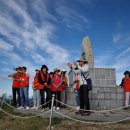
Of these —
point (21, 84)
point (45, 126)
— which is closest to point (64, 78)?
point (21, 84)

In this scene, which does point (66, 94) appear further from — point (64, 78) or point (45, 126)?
point (45, 126)

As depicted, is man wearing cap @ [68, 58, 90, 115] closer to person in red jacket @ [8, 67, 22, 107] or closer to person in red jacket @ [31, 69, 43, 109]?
person in red jacket @ [31, 69, 43, 109]

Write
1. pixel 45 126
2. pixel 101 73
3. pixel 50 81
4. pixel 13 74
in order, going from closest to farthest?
pixel 45 126
pixel 50 81
pixel 13 74
pixel 101 73

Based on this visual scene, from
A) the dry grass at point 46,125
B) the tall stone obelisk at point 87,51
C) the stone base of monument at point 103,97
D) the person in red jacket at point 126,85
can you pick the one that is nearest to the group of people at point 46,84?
the person in red jacket at point 126,85

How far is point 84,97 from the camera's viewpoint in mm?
9602

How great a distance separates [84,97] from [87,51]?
6957mm

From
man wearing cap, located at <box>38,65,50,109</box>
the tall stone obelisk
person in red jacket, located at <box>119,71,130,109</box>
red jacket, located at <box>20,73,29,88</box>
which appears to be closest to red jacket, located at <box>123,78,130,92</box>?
person in red jacket, located at <box>119,71,130,109</box>

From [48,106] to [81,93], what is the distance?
2.31 metres

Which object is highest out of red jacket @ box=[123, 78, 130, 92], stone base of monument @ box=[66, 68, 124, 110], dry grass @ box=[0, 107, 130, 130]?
red jacket @ box=[123, 78, 130, 92]

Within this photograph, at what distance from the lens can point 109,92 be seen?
12562 mm

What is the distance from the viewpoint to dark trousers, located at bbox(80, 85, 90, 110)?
31.4 feet

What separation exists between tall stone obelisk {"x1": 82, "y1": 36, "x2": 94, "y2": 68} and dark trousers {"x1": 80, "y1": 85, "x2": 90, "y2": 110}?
6.49m

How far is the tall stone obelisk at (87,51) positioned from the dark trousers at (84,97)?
649 cm

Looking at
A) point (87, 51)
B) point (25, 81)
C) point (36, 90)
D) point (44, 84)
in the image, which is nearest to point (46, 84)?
point (44, 84)
